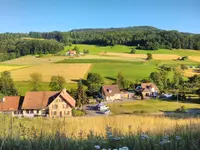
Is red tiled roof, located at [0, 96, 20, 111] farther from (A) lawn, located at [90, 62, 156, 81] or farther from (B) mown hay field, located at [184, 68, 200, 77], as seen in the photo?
(B) mown hay field, located at [184, 68, 200, 77]

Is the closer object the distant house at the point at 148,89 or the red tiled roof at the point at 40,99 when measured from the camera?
the red tiled roof at the point at 40,99

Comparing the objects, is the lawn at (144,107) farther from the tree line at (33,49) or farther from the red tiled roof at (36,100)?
the tree line at (33,49)

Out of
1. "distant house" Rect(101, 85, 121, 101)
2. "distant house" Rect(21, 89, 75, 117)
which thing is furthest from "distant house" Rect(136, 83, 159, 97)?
"distant house" Rect(21, 89, 75, 117)

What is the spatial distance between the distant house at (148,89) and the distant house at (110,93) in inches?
200

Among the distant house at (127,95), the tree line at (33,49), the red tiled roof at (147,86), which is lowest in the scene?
the distant house at (127,95)

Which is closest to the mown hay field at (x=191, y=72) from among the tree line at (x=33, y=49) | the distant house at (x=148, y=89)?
the distant house at (x=148, y=89)

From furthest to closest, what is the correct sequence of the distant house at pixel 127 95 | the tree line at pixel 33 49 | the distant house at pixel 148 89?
the tree line at pixel 33 49
the distant house at pixel 148 89
the distant house at pixel 127 95

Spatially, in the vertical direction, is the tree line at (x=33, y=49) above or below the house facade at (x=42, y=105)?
above

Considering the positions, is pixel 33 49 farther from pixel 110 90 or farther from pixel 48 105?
pixel 48 105

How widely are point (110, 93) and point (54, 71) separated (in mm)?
19577

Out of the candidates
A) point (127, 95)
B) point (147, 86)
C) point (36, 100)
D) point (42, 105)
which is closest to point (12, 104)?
point (36, 100)

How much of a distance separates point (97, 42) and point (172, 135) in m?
121

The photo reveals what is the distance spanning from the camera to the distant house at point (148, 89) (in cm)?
5269

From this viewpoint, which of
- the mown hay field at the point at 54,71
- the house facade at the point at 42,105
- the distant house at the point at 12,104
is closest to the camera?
the distant house at the point at 12,104
